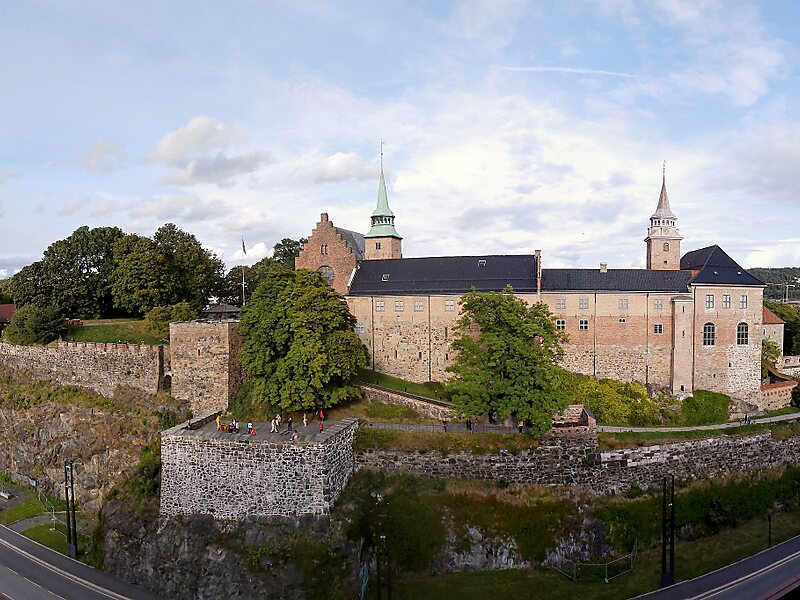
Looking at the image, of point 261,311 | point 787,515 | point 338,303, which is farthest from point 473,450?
point 787,515

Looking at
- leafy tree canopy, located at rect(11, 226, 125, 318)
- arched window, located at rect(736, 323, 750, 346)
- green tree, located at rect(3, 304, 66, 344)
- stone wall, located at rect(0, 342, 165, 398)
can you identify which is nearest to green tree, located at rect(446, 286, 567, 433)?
arched window, located at rect(736, 323, 750, 346)

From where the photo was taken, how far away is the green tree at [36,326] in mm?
44625

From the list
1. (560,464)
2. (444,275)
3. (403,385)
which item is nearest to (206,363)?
(403,385)

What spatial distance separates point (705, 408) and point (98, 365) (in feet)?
141

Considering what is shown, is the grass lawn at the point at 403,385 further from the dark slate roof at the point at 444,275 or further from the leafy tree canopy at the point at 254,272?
the leafy tree canopy at the point at 254,272

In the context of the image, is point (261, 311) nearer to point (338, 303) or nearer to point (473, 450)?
point (338, 303)

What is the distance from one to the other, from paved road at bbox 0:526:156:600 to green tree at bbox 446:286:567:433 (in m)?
19.3

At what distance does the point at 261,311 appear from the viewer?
34688mm

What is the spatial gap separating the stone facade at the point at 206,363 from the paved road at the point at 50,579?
10265mm

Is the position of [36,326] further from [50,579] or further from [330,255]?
[330,255]

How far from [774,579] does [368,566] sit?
18.9 m

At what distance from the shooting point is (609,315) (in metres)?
43.2

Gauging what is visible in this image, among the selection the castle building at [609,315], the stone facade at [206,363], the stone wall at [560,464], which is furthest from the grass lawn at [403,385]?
the stone facade at [206,363]

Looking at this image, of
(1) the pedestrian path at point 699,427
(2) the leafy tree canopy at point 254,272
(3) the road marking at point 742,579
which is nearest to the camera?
(3) the road marking at point 742,579
